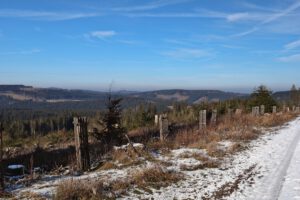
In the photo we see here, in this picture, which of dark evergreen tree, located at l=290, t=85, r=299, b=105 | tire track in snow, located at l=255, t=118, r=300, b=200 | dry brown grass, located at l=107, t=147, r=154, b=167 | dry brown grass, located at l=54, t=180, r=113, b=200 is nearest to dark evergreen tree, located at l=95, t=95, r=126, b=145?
dry brown grass, located at l=107, t=147, r=154, b=167

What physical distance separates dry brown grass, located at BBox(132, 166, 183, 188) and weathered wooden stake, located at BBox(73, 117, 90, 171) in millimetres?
2265

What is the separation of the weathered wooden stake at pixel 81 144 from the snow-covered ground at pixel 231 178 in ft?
2.77

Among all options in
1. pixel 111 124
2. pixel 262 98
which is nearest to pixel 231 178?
pixel 111 124

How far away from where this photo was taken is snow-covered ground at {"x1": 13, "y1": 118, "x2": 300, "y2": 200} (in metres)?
8.73

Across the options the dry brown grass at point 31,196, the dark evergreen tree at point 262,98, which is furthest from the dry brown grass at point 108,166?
the dark evergreen tree at point 262,98

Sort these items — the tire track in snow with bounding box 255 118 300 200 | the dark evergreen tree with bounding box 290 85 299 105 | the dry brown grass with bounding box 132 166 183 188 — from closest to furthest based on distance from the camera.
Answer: the tire track in snow with bounding box 255 118 300 200, the dry brown grass with bounding box 132 166 183 188, the dark evergreen tree with bounding box 290 85 299 105

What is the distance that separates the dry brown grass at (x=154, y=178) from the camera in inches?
378

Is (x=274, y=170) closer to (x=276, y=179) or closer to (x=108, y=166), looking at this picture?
(x=276, y=179)

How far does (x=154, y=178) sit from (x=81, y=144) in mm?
2876

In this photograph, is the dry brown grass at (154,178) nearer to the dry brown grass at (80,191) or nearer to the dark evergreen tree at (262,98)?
the dry brown grass at (80,191)

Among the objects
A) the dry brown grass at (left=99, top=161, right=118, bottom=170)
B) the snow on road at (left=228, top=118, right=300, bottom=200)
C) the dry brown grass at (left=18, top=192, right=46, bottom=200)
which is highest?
the dry brown grass at (left=18, top=192, right=46, bottom=200)

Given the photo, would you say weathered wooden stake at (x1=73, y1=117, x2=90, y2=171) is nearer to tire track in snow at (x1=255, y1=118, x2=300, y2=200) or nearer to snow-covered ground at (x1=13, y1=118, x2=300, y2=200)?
snow-covered ground at (x1=13, y1=118, x2=300, y2=200)

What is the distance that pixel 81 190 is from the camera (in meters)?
8.37

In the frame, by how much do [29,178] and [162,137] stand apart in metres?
7.48
